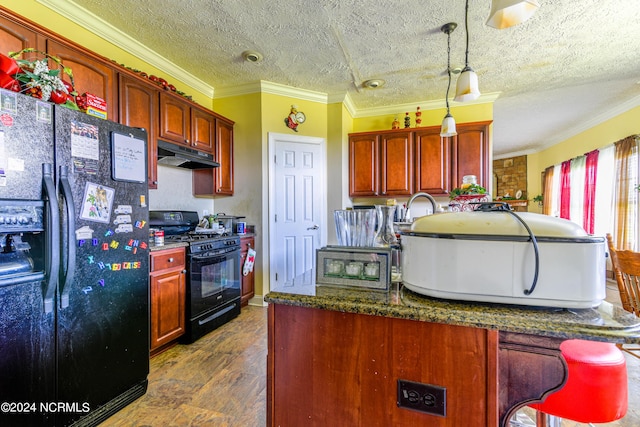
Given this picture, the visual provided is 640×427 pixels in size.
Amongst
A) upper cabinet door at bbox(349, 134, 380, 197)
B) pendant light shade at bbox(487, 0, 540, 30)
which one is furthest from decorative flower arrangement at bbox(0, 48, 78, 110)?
upper cabinet door at bbox(349, 134, 380, 197)

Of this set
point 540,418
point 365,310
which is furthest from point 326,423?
point 540,418

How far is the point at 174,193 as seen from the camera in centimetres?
307

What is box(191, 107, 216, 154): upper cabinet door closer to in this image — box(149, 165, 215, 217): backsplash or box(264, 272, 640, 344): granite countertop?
box(149, 165, 215, 217): backsplash

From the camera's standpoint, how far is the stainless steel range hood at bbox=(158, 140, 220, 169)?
260 cm

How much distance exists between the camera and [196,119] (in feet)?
9.78

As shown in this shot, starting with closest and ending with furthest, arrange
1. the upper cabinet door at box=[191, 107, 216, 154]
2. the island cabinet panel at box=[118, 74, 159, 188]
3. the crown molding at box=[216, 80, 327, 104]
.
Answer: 1. the island cabinet panel at box=[118, 74, 159, 188]
2. the upper cabinet door at box=[191, 107, 216, 154]
3. the crown molding at box=[216, 80, 327, 104]

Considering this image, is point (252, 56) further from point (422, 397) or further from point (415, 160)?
point (422, 397)

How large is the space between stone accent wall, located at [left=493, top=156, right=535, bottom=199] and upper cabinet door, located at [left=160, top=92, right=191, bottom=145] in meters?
6.97

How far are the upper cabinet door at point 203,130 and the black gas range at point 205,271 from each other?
0.74 metres

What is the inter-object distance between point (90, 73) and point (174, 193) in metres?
1.30

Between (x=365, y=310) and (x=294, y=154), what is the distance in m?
3.06

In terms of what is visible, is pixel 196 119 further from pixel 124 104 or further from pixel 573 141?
pixel 573 141

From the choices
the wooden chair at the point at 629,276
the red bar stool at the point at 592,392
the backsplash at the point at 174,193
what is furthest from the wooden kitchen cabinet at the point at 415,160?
the red bar stool at the point at 592,392

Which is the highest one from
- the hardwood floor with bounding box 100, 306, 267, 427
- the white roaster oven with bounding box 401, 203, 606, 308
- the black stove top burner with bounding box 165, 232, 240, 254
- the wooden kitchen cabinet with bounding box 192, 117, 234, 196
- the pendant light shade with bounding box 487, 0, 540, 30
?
the pendant light shade with bounding box 487, 0, 540, 30
